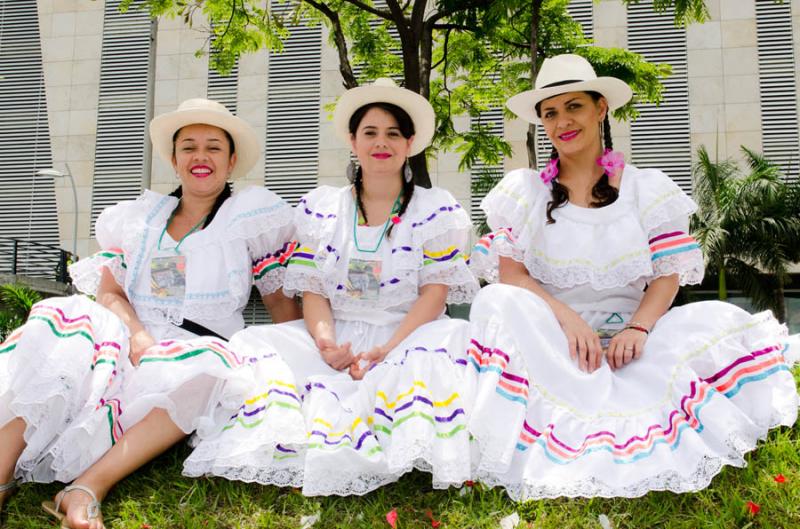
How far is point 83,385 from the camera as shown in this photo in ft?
11.0

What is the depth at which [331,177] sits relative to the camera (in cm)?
2064

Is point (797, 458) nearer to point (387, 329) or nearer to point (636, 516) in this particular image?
point (636, 516)

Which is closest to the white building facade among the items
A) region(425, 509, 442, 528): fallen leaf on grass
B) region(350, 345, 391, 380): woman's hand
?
region(350, 345, 391, 380): woman's hand

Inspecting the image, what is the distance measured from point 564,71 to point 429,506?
2377 millimetres

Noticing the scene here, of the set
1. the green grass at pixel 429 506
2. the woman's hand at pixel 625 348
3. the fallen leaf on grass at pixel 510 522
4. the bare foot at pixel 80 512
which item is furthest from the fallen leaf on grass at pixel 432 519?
the bare foot at pixel 80 512

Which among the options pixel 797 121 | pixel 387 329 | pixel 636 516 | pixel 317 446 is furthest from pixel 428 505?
pixel 797 121

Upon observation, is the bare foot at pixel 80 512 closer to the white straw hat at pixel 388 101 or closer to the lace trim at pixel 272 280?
the lace trim at pixel 272 280

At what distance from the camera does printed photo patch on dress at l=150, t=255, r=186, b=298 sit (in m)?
4.12

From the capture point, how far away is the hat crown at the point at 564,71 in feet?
13.6

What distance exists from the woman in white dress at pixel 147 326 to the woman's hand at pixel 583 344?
1536 millimetres

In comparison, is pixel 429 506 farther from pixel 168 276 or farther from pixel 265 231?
pixel 168 276

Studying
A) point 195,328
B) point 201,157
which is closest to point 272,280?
point 195,328

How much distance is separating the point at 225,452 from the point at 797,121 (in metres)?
20.2

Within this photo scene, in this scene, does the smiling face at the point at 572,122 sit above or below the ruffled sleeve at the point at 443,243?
above
